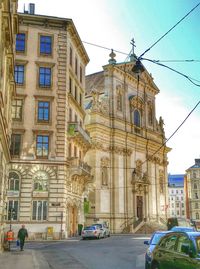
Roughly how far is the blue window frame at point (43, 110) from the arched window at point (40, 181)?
521 centimetres

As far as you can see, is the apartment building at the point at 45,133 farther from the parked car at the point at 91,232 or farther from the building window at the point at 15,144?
the parked car at the point at 91,232

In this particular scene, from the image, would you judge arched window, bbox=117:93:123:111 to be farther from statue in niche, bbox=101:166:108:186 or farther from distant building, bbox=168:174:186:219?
distant building, bbox=168:174:186:219

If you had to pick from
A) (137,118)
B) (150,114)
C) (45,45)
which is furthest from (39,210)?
(150,114)

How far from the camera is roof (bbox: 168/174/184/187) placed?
144 meters

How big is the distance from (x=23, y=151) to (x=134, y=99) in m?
30.4

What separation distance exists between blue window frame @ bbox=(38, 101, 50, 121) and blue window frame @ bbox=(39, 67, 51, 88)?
188 centimetres

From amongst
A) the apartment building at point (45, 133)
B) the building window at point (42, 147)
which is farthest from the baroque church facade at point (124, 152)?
the building window at point (42, 147)

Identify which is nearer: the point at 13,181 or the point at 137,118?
the point at 13,181

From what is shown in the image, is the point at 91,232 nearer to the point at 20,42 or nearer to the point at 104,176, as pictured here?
the point at 104,176

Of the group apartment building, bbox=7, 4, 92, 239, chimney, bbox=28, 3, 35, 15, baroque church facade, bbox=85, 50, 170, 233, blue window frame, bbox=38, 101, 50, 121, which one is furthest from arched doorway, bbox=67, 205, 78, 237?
chimney, bbox=28, 3, 35, 15

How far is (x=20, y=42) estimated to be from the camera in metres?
38.8

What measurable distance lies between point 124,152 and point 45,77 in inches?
906

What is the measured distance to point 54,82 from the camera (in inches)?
1515

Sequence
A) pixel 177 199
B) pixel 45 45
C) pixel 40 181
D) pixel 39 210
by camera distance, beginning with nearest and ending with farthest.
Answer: pixel 39 210
pixel 40 181
pixel 45 45
pixel 177 199
